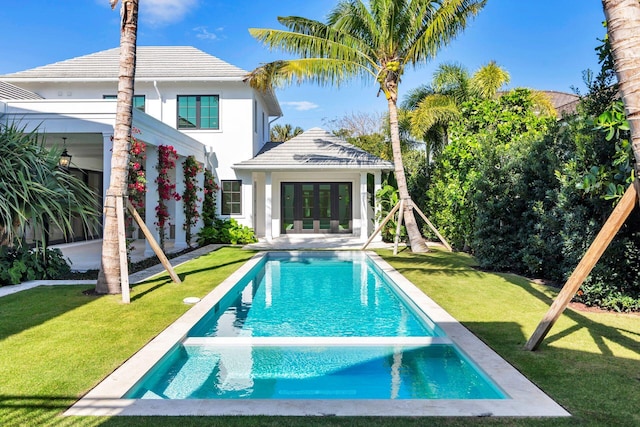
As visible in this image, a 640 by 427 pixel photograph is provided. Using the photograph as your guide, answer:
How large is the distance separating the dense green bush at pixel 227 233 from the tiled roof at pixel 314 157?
2.66 meters

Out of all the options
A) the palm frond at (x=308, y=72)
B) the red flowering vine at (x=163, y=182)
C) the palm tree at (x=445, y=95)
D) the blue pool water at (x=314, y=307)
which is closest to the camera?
the blue pool water at (x=314, y=307)

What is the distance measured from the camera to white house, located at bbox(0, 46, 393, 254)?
1900 centimetres

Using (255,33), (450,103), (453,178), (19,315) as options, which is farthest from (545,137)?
(450,103)

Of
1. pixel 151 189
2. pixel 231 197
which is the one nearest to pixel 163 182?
pixel 151 189

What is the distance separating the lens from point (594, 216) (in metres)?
7.62

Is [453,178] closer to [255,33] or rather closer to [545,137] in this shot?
[545,137]

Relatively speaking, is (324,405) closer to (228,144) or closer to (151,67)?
(228,144)

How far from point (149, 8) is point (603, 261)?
426 inches

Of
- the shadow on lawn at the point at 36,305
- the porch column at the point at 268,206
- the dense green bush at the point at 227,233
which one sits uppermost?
the porch column at the point at 268,206

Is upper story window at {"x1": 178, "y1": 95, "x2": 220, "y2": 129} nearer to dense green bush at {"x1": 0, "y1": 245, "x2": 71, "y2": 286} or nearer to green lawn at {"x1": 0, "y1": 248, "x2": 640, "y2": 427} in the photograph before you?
dense green bush at {"x1": 0, "y1": 245, "x2": 71, "y2": 286}

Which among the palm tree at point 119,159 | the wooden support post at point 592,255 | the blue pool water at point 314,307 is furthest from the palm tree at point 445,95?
the wooden support post at point 592,255

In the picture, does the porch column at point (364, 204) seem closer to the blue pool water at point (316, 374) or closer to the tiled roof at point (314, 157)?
the tiled roof at point (314, 157)

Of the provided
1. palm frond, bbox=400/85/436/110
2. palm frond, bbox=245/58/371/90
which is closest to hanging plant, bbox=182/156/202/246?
palm frond, bbox=245/58/371/90

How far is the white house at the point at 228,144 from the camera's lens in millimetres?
19000
